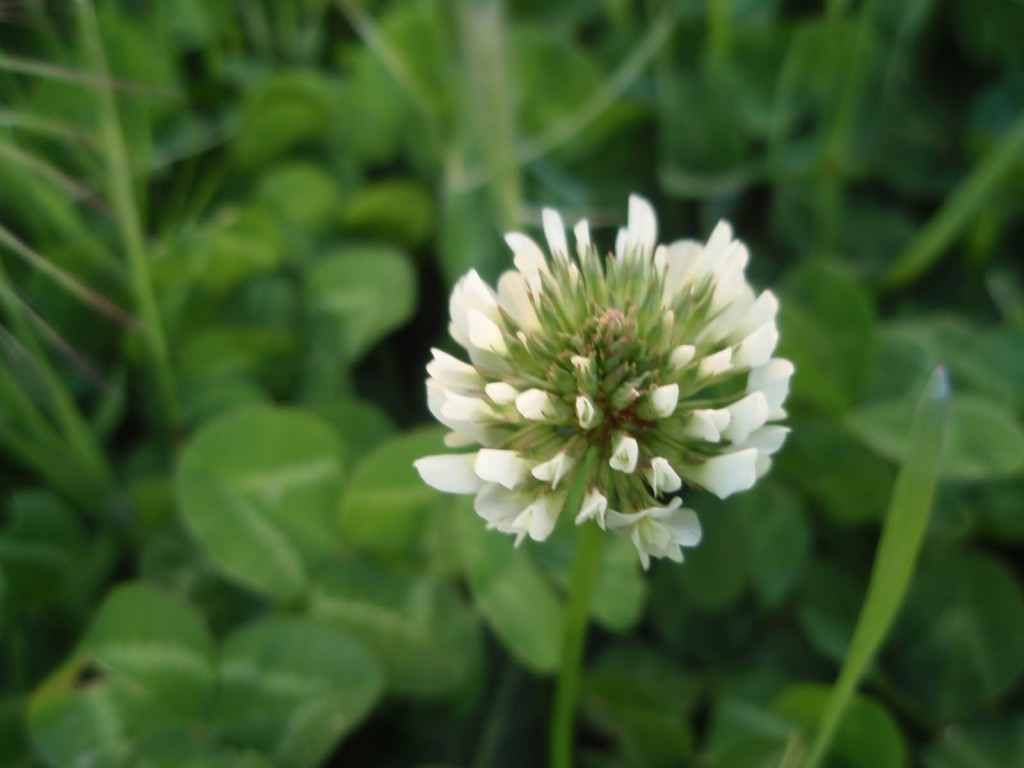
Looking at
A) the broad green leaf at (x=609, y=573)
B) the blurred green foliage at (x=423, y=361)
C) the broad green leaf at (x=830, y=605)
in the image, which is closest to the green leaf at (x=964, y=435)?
the blurred green foliage at (x=423, y=361)

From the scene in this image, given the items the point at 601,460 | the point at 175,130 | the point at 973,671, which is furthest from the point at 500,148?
the point at 973,671

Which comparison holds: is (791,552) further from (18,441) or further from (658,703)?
(18,441)

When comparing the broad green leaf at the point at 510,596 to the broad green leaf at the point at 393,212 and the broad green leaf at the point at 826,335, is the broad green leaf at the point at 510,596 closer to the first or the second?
the broad green leaf at the point at 826,335

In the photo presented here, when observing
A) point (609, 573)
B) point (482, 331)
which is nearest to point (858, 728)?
point (609, 573)

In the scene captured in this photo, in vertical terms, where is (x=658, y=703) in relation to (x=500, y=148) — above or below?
below

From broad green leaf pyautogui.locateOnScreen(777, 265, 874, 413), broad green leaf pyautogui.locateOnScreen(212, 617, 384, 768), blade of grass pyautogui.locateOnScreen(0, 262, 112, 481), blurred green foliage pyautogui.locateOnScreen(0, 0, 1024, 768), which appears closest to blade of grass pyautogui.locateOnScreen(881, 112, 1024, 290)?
blurred green foliage pyautogui.locateOnScreen(0, 0, 1024, 768)

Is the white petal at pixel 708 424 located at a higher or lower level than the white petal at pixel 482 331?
lower
